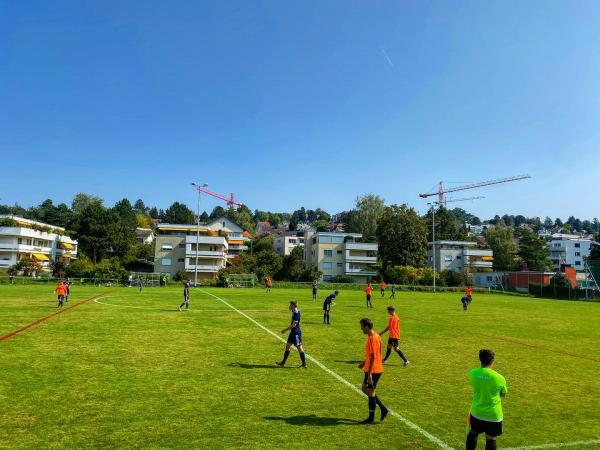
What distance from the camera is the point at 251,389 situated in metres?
11.3

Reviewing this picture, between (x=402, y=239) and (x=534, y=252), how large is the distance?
40183 mm

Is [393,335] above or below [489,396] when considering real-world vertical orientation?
below

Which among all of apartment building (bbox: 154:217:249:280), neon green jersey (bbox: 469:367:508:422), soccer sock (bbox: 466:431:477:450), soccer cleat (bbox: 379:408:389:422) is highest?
apartment building (bbox: 154:217:249:280)

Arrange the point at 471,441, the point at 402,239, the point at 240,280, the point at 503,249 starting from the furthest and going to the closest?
the point at 503,249
the point at 402,239
the point at 240,280
the point at 471,441

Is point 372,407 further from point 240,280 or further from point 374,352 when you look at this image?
point 240,280

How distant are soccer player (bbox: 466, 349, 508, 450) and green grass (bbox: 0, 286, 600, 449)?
1.66m

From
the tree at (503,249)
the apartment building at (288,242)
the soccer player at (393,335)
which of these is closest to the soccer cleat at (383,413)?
the soccer player at (393,335)

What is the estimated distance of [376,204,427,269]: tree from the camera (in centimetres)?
9000

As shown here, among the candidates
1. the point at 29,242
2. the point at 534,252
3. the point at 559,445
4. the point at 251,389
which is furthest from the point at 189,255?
the point at 534,252

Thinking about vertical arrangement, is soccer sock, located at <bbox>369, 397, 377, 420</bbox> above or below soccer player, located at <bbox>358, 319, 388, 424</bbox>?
below

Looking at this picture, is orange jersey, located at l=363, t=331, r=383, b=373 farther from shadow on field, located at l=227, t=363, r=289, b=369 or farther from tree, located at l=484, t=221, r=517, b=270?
tree, located at l=484, t=221, r=517, b=270

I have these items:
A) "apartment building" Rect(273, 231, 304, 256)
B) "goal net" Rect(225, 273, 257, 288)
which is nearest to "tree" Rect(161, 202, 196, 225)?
"apartment building" Rect(273, 231, 304, 256)

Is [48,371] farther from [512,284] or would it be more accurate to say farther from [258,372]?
[512,284]

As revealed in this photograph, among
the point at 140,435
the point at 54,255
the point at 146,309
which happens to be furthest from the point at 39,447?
the point at 54,255
